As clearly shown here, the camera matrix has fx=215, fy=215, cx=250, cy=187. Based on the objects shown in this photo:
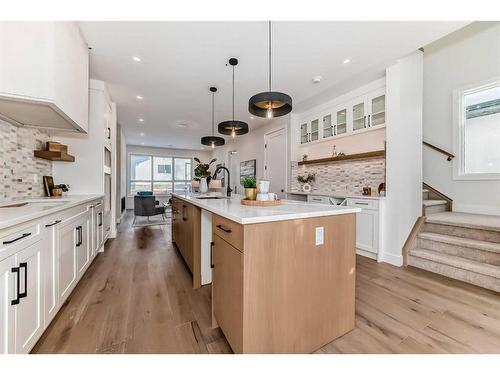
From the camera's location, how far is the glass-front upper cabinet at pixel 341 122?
389 cm

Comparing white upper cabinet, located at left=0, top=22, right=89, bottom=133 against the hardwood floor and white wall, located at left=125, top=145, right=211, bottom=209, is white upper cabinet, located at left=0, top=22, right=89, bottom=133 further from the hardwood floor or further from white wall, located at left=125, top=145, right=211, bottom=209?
white wall, located at left=125, top=145, right=211, bottom=209

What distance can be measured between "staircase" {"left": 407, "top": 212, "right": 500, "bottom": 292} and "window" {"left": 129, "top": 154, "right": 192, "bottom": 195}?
8.44m

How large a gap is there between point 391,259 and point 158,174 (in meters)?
9.44

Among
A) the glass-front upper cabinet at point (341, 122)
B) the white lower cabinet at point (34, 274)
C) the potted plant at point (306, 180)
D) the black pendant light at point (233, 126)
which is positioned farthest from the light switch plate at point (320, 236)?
the potted plant at point (306, 180)

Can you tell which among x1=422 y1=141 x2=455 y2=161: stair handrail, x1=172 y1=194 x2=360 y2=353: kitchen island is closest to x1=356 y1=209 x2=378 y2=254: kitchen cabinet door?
x1=422 y1=141 x2=455 y2=161: stair handrail

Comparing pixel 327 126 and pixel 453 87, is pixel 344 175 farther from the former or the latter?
pixel 453 87

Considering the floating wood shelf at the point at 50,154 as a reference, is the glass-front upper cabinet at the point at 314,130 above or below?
above

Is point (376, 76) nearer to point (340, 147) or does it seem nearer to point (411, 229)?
point (340, 147)

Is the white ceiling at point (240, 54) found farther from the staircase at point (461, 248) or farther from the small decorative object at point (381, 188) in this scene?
the staircase at point (461, 248)

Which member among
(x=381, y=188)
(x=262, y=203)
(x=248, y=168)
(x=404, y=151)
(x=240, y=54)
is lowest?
(x=262, y=203)

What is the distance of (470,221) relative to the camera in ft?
8.84

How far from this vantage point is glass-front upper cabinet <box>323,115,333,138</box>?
4.16m

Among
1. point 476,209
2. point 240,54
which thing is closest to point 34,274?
point 240,54

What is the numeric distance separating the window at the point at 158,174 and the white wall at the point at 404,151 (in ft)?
26.7
